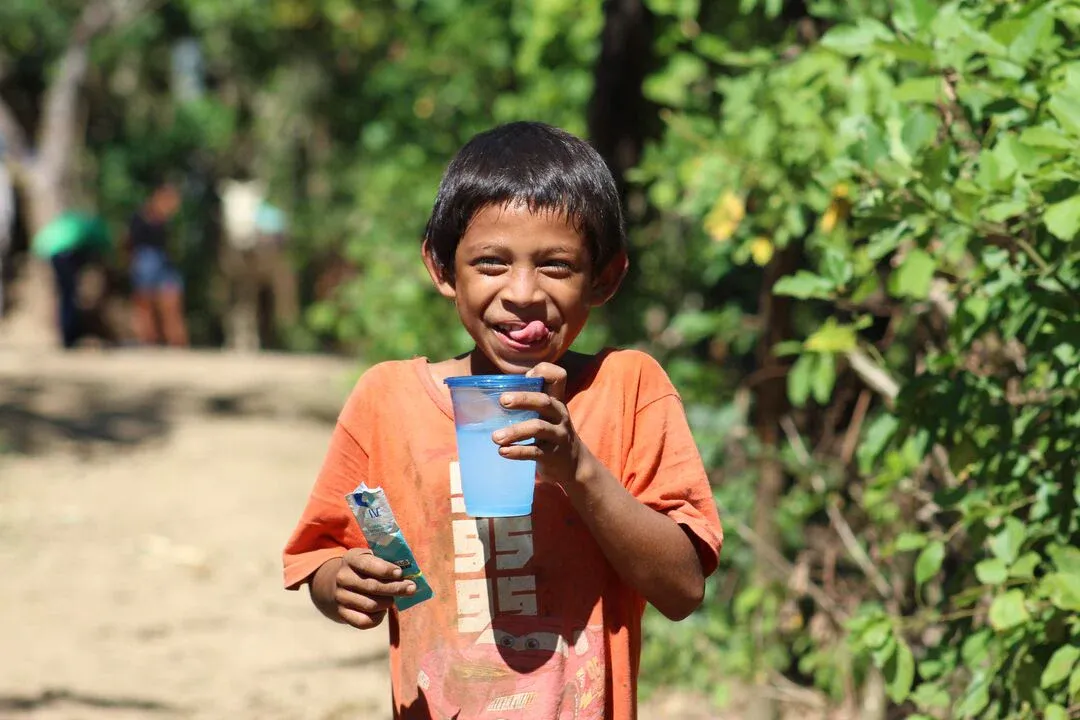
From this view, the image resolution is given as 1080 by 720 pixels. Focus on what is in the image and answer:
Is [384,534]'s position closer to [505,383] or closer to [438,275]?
[505,383]

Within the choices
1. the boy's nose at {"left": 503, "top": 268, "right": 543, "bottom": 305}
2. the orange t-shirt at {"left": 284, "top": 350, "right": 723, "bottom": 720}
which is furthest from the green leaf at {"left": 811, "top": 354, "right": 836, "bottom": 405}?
the boy's nose at {"left": 503, "top": 268, "right": 543, "bottom": 305}

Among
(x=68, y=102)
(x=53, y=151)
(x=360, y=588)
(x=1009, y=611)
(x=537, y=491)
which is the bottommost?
(x=1009, y=611)

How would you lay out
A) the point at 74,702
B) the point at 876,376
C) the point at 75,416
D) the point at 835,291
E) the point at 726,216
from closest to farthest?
1. the point at 835,291
2. the point at 876,376
3. the point at 726,216
4. the point at 74,702
5. the point at 75,416

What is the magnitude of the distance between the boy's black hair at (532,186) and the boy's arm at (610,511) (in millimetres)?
266

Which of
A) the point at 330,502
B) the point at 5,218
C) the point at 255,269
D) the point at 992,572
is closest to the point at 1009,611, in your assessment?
the point at 992,572

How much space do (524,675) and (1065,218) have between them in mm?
1128

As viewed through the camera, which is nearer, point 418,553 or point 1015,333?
point 418,553

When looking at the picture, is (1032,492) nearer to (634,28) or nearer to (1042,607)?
(1042,607)

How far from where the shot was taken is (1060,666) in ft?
8.88

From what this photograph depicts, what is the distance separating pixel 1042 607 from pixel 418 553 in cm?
128

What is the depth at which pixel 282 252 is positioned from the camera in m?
20.5

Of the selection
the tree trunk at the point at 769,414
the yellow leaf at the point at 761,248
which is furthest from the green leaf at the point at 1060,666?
the tree trunk at the point at 769,414

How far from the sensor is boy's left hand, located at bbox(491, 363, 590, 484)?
1.91 metres

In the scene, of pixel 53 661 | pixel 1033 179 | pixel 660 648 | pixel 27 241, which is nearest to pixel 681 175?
pixel 660 648
